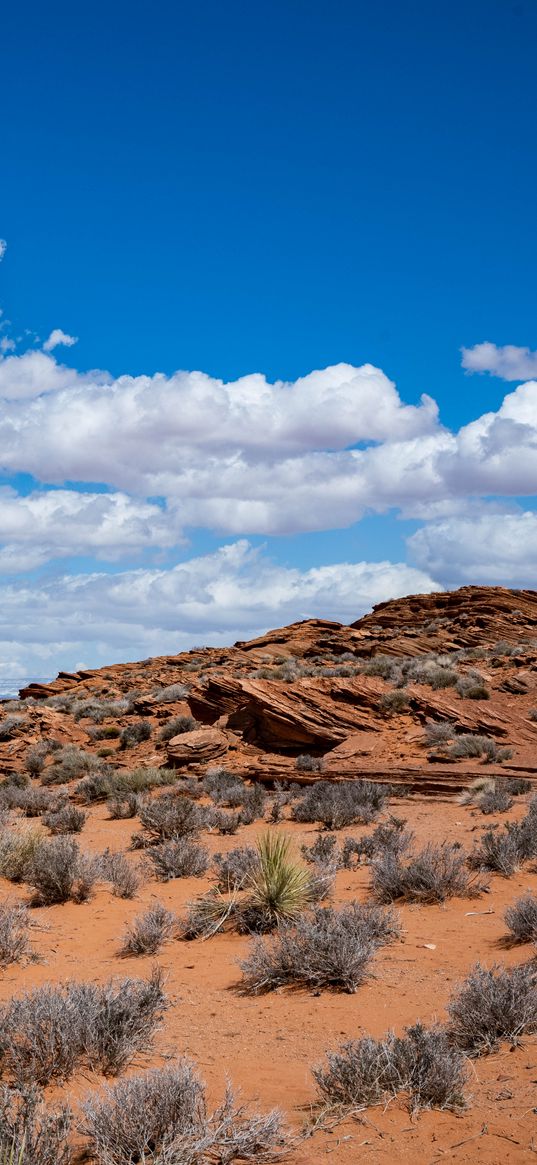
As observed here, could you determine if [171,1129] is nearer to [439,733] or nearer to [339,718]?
[439,733]

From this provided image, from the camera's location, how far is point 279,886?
920 cm

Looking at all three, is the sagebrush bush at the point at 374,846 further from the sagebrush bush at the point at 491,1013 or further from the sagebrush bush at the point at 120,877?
the sagebrush bush at the point at 491,1013

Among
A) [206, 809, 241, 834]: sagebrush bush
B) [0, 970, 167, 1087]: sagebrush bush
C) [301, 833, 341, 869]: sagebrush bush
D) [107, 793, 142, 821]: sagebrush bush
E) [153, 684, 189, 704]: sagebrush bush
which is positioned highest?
[153, 684, 189, 704]: sagebrush bush

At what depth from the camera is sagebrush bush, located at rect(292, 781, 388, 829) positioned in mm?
15008

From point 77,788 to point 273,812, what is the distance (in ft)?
21.9

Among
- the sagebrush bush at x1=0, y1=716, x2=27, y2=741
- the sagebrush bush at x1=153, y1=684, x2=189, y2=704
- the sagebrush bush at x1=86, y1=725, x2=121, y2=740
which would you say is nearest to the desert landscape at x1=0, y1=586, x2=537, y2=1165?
the sagebrush bush at x1=86, y1=725, x2=121, y2=740

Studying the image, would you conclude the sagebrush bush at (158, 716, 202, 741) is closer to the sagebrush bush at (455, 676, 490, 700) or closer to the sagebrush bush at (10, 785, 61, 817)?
the sagebrush bush at (10, 785, 61, 817)

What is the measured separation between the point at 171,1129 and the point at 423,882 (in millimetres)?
6323

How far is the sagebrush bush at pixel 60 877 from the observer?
10422 mm

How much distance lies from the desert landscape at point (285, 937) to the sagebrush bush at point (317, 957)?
2cm

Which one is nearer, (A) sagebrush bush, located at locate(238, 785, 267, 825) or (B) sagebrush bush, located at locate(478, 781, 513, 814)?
(B) sagebrush bush, located at locate(478, 781, 513, 814)

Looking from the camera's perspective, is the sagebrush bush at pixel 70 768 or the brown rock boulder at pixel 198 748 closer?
the brown rock boulder at pixel 198 748

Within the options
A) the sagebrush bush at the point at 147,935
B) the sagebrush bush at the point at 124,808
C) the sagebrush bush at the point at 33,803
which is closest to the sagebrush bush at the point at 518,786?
the sagebrush bush at the point at 124,808

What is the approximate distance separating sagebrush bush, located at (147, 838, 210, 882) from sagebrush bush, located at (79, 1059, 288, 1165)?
7.39m
